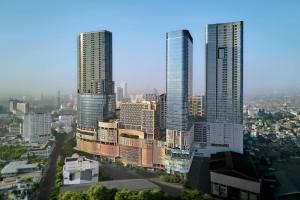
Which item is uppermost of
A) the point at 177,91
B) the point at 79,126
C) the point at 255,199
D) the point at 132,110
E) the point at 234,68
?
the point at 234,68

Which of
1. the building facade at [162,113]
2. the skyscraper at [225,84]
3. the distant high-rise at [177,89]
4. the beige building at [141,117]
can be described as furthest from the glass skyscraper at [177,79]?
the skyscraper at [225,84]


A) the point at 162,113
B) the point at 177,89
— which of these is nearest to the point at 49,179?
the point at 162,113

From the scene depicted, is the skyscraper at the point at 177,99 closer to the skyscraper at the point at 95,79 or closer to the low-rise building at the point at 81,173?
the low-rise building at the point at 81,173

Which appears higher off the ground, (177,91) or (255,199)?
(177,91)

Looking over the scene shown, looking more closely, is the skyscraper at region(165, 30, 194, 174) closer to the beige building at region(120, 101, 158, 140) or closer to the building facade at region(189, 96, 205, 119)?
the beige building at region(120, 101, 158, 140)

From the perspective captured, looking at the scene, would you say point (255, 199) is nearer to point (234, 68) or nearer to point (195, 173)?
point (195, 173)

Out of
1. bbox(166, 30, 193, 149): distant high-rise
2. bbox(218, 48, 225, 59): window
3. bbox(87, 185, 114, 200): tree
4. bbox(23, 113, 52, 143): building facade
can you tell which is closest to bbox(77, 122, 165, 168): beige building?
bbox(166, 30, 193, 149): distant high-rise

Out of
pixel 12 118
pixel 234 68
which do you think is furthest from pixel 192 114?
pixel 12 118

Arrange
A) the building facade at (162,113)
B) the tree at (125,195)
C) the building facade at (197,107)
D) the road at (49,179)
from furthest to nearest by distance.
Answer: the building facade at (197,107) < the building facade at (162,113) < the road at (49,179) < the tree at (125,195)
